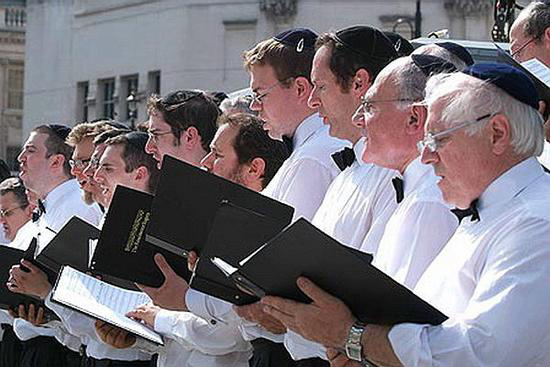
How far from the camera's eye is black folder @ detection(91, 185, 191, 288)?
17.8 ft

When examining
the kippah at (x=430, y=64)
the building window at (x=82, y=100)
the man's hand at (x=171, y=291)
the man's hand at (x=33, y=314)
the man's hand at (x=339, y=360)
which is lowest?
the building window at (x=82, y=100)

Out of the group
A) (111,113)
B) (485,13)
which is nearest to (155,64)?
(111,113)

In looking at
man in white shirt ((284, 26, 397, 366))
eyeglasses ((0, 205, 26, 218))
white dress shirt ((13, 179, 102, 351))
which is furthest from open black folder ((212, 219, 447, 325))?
eyeglasses ((0, 205, 26, 218))

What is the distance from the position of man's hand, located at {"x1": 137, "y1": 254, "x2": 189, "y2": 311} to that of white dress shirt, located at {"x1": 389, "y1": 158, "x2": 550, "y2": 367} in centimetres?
182

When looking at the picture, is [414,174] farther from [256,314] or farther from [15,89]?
[15,89]

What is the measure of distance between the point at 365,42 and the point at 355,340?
1.64 meters

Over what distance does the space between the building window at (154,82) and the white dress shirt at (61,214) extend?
118 ft

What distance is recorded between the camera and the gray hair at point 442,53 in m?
5.03

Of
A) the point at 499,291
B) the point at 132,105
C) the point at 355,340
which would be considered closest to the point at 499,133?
the point at 499,291

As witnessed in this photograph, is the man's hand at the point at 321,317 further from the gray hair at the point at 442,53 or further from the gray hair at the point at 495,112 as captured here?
the gray hair at the point at 442,53

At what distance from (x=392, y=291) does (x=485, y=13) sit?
3815 centimetres

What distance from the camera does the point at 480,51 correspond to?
10.9 metres

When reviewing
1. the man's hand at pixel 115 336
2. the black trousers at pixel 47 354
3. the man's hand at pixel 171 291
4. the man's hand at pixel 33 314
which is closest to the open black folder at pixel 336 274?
the man's hand at pixel 171 291

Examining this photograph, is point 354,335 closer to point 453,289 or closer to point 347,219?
point 453,289
